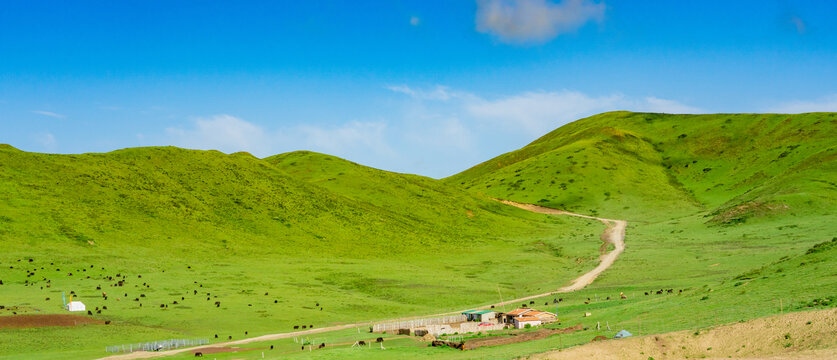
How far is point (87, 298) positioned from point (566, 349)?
58.1 metres

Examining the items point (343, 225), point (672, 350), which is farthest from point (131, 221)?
point (672, 350)

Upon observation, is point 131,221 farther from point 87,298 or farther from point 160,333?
point 160,333

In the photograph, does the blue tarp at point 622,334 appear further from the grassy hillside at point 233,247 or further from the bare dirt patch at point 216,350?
the grassy hillside at point 233,247

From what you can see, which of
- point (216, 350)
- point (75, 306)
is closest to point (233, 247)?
point (75, 306)

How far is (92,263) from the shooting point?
96250 millimetres

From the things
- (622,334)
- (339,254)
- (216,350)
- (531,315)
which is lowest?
(216,350)

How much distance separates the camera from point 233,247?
117688 mm

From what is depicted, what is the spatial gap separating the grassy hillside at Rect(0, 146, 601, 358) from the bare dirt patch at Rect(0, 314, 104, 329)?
178 centimetres

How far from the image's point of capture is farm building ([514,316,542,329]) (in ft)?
212

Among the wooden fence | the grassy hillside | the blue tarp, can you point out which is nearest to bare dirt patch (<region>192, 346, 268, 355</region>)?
the grassy hillside

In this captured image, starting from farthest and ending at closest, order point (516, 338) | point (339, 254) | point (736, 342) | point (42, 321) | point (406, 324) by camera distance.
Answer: point (339, 254), point (406, 324), point (42, 321), point (516, 338), point (736, 342)

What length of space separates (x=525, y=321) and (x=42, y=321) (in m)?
46.0

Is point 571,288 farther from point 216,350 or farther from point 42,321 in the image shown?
point 42,321

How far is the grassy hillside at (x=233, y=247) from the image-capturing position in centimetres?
7612
